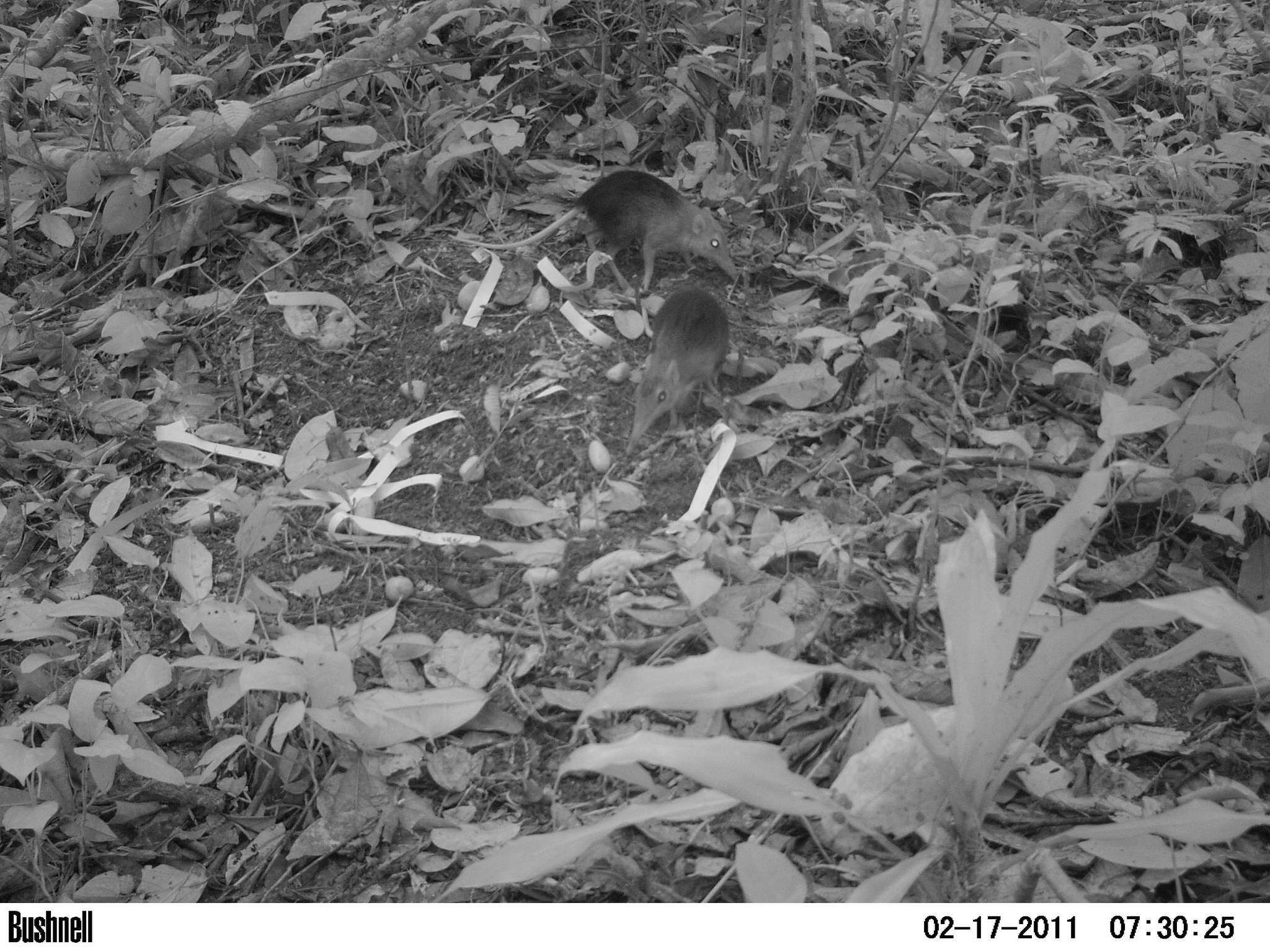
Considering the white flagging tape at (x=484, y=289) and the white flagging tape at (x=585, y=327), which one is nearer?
the white flagging tape at (x=585, y=327)

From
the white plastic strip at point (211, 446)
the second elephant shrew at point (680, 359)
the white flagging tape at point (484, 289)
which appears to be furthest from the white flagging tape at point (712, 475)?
the white plastic strip at point (211, 446)

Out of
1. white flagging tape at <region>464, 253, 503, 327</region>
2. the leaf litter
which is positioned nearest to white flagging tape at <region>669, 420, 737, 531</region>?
the leaf litter

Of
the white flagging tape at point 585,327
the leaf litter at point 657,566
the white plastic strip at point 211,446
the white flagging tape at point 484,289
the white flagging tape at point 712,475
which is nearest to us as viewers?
the leaf litter at point 657,566

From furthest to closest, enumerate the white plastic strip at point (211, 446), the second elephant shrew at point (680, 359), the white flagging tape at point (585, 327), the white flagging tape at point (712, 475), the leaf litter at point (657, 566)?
the white flagging tape at point (585, 327)
the white plastic strip at point (211, 446)
the second elephant shrew at point (680, 359)
the white flagging tape at point (712, 475)
the leaf litter at point (657, 566)

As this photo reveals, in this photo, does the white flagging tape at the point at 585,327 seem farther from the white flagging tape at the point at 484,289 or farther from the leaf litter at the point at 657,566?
the white flagging tape at the point at 484,289

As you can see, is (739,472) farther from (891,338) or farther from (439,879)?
(439,879)

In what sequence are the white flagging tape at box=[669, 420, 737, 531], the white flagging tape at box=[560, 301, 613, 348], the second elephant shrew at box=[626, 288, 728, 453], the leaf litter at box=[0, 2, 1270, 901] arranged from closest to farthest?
the leaf litter at box=[0, 2, 1270, 901] < the white flagging tape at box=[669, 420, 737, 531] < the second elephant shrew at box=[626, 288, 728, 453] < the white flagging tape at box=[560, 301, 613, 348]

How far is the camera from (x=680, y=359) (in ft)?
9.60

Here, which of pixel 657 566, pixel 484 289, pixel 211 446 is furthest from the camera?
pixel 484 289

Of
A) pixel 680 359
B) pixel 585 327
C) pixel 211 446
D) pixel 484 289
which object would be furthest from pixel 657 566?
pixel 211 446

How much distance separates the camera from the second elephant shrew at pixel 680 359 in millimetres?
2922

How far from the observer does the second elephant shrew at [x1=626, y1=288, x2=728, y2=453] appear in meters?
2.92

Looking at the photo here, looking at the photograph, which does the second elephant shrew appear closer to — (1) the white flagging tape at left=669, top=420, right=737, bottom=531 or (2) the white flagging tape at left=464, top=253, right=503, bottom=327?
(1) the white flagging tape at left=669, top=420, right=737, bottom=531

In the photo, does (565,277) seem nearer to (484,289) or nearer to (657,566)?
(484,289)
